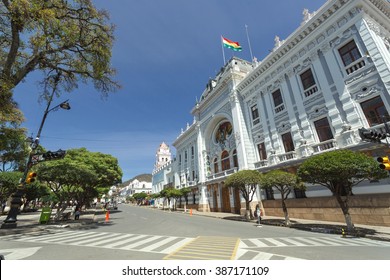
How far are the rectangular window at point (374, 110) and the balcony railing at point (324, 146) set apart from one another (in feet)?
8.50

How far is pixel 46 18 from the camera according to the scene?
9.38 metres

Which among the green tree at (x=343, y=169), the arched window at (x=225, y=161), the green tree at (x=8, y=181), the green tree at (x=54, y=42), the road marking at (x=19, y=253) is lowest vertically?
the road marking at (x=19, y=253)

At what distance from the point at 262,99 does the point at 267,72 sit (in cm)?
301

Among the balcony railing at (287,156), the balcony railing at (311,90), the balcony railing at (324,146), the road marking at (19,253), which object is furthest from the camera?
the balcony railing at (287,156)

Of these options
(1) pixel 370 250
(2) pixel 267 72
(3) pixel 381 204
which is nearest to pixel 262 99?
(2) pixel 267 72

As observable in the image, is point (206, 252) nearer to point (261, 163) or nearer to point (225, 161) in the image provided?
point (261, 163)

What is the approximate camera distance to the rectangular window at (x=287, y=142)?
19.6 m

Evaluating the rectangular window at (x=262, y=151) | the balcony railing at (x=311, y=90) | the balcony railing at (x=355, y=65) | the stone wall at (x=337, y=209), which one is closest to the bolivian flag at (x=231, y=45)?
the balcony railing at (x=311, y=90)

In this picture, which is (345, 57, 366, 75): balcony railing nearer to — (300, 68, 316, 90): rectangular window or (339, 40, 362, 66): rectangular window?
(339, 40, 362, 66): rectangular window

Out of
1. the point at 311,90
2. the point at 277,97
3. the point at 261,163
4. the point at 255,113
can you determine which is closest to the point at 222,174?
the point at 261,163

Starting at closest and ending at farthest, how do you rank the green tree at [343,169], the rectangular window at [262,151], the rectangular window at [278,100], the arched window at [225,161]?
A: the green tree at [343,169]
the rectangular window at [278,100]
the rectangular window at [262,151]
the arched window at [225,161]

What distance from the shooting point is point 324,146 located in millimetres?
16344

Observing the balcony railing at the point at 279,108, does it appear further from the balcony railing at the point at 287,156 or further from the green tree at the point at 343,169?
the green tree at the point at 343,169
